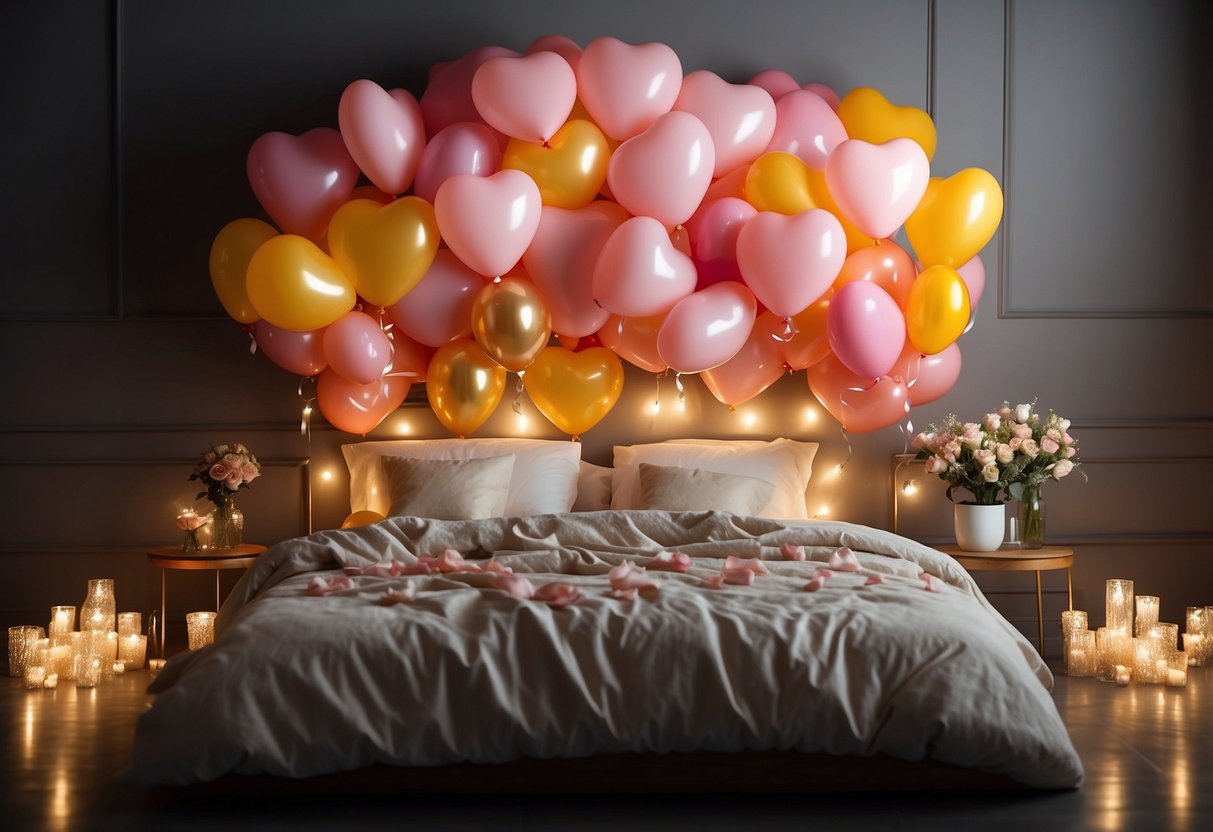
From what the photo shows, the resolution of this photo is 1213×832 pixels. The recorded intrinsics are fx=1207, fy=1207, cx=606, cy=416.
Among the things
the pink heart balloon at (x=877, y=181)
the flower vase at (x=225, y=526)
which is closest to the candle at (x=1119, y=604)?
the pink heart balloon at (x=877, y=181)

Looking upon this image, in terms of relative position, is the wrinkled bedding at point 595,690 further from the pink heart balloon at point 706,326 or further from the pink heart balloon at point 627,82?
the pink heart balloon at point 627,82

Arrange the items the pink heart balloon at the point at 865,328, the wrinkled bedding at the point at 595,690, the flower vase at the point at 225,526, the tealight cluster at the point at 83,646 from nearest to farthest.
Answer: the wrinkled bedding at the point at 595,690 < the pink heart balloon at the point at 865,328 < the tealight cluster at the point at 83,646 < the flower vase at the point at 225,526

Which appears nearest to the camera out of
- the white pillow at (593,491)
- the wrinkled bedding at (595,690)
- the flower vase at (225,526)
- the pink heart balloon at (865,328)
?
the wrinkled bedding at (595,690)

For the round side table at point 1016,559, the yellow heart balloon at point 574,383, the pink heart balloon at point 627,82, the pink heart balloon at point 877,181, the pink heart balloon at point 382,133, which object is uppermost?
the pink heart balloon at point 627,82

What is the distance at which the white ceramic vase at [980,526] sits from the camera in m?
4.09

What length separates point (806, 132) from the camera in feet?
13.2

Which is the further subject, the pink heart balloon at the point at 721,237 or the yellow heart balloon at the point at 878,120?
the yellow heart balloon at the point at 878,120

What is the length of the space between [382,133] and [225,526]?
1453 mm

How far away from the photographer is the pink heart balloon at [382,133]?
12.3 ft

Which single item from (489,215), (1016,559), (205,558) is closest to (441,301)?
(489,215)

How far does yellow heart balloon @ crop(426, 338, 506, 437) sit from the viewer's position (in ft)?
13.3

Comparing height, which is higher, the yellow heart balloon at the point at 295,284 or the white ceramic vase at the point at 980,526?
the yellow heart balloon at the point at 295,284

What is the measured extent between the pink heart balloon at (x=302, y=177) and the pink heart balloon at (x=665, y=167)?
0.91 meters

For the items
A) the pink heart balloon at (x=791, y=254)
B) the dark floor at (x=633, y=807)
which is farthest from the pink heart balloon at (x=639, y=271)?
the dark floor at (x=633, y=807)
